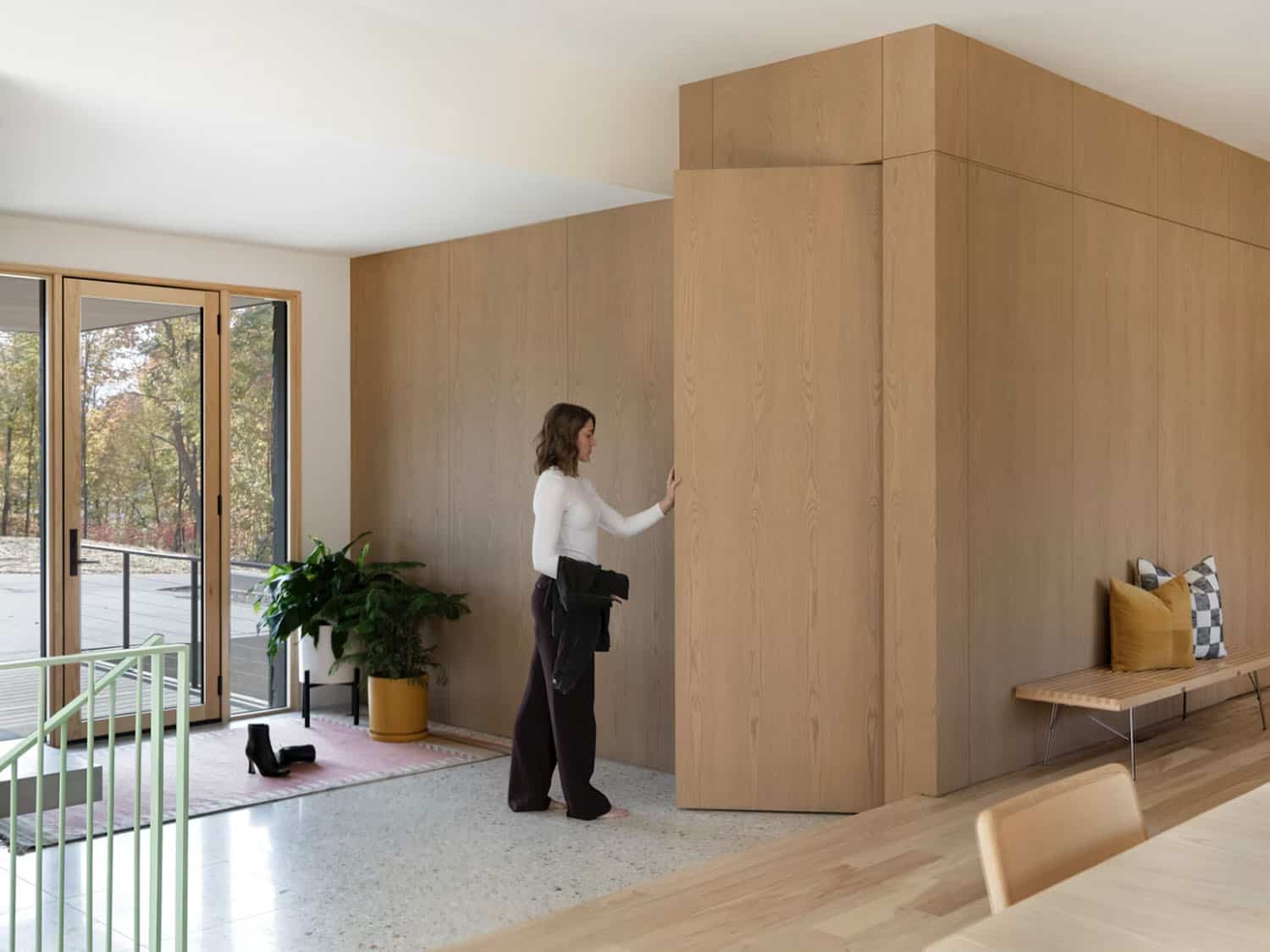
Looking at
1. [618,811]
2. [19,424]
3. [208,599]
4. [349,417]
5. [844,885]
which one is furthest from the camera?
[349,417]

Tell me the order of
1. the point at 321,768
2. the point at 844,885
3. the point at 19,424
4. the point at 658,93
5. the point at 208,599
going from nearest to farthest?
the point at 844,885, the point at 658,93, the point at 321,768, the point at 19,424, the point at 208,599

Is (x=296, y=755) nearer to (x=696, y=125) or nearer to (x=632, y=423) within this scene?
(x=632, y=423)

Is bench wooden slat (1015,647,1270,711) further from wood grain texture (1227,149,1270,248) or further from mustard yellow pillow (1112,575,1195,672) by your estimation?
wood grain texture (1227,149,1270,248)

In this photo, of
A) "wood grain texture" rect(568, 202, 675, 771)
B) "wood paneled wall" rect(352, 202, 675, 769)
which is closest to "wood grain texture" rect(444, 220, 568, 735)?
"wood paneled wall" rect(352, 202, 675, 769)

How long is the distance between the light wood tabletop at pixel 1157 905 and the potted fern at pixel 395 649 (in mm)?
4947

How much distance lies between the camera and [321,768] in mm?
6004

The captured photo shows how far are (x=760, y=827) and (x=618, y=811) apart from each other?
61 cm

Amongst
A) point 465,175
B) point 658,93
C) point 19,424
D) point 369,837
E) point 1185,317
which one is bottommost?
point 369,837

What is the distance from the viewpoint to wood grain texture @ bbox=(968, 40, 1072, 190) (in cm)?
477

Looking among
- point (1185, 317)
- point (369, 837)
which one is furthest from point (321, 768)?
point (1185, 317)

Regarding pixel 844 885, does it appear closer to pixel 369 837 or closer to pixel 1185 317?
pixel 369 837

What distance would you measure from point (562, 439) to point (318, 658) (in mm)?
2634

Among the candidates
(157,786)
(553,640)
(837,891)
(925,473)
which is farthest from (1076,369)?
(157,786)

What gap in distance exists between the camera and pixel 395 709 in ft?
21.7
